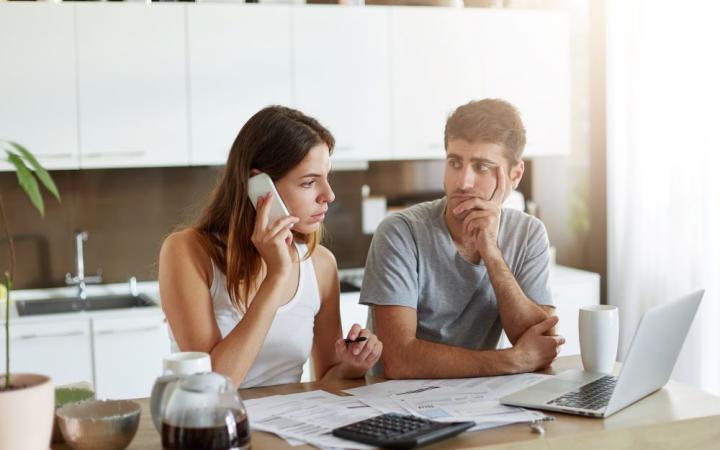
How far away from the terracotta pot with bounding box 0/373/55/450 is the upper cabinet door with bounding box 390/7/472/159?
9.48ft

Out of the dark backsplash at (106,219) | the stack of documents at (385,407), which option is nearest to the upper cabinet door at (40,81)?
the dark backsplash at (106,219)

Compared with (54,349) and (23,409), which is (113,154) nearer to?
(54,349)

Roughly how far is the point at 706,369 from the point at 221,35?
250cm

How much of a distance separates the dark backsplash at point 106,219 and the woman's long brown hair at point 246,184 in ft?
5.78

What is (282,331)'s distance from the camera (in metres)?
2.25

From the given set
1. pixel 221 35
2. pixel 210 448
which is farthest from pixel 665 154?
pixel 210 448

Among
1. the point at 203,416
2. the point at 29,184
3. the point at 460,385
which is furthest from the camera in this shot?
the point at 460,385

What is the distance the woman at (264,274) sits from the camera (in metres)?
2.03

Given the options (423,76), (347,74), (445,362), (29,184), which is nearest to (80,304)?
(347,74)

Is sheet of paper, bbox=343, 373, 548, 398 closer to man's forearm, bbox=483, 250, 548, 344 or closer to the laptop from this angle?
the laptop

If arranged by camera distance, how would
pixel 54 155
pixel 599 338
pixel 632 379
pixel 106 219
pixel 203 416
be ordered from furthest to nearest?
pixel 106 219 → pixel 54 155 → pixel 599 338 → pixel 632 379 → pixel 203 416

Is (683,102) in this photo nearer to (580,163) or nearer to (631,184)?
(631,184)

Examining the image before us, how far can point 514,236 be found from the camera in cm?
245

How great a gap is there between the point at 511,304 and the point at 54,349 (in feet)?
6.60
